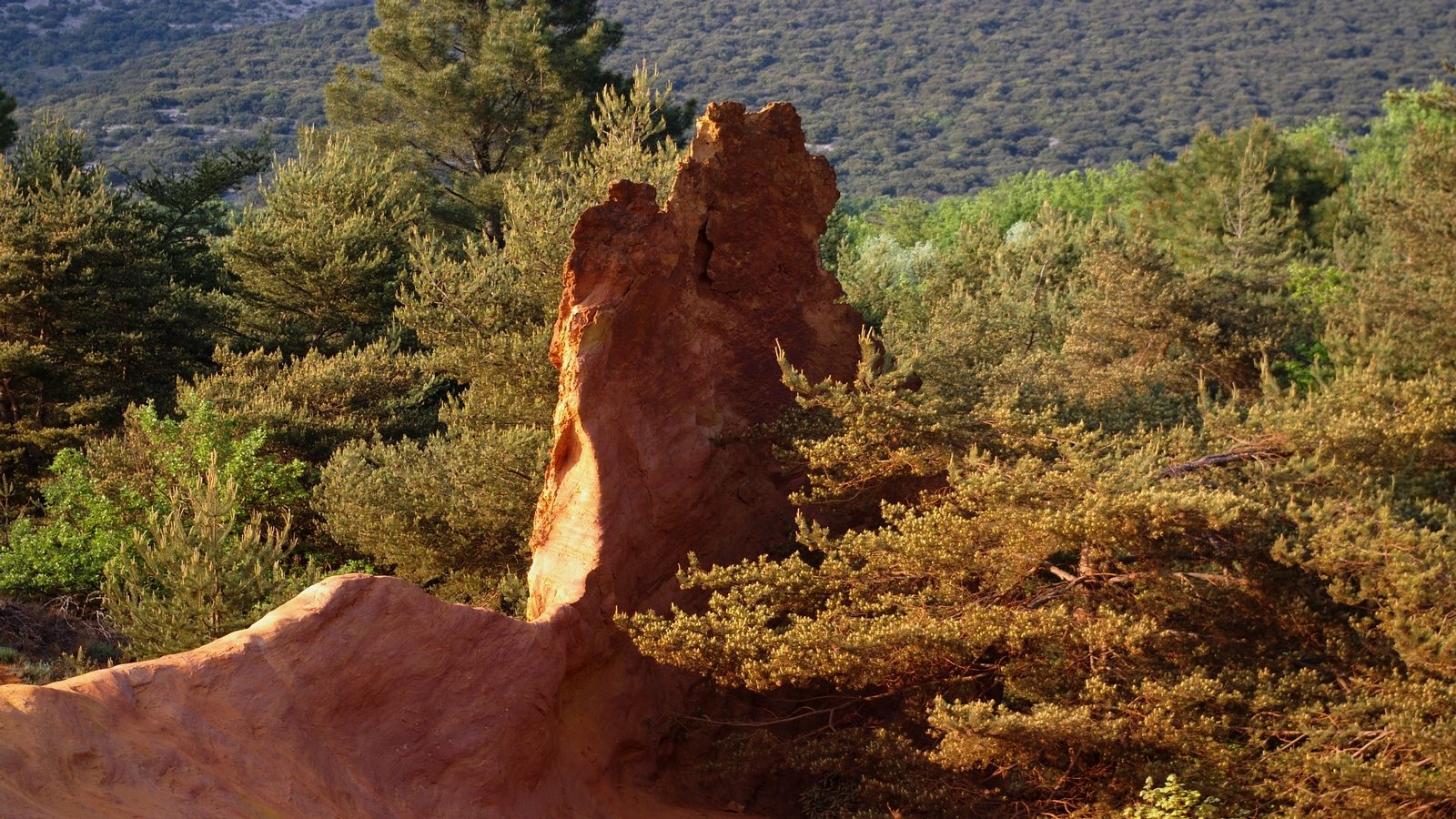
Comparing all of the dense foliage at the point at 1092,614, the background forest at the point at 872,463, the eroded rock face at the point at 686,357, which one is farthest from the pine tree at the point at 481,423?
the dense foliage at the point at 1092,614

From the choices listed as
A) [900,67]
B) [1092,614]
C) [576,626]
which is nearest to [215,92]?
[900,67]

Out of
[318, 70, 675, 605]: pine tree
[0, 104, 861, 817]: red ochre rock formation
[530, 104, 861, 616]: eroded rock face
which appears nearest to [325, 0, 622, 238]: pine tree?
[318, 70, 675, 605]: pine tree

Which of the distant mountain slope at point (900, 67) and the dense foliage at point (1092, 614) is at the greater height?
the dense foliage at point (1092, 614)

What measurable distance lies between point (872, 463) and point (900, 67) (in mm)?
133424

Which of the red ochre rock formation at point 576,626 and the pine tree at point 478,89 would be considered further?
the pine tree at point 478,89

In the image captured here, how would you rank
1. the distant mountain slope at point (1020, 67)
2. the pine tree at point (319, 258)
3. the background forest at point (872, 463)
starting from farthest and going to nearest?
1. the distant mountain slope at point (1020, 67)
2. the pine tree at point (319, 258)
3. the background forest at point (872, 463)

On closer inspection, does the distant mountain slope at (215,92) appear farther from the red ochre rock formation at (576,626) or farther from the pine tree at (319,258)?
the red ochre rock formation at (576,626)

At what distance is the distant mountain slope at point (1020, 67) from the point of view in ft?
382

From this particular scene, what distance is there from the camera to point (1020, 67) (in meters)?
139

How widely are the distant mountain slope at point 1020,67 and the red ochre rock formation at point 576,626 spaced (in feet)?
307

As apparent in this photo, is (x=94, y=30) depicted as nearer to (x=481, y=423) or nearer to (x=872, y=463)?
(x=481, y=423)

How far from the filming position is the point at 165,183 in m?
32.5

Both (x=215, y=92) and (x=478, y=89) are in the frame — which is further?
(x=215, y=92)

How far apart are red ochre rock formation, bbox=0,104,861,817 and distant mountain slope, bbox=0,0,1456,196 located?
73.5 meters
